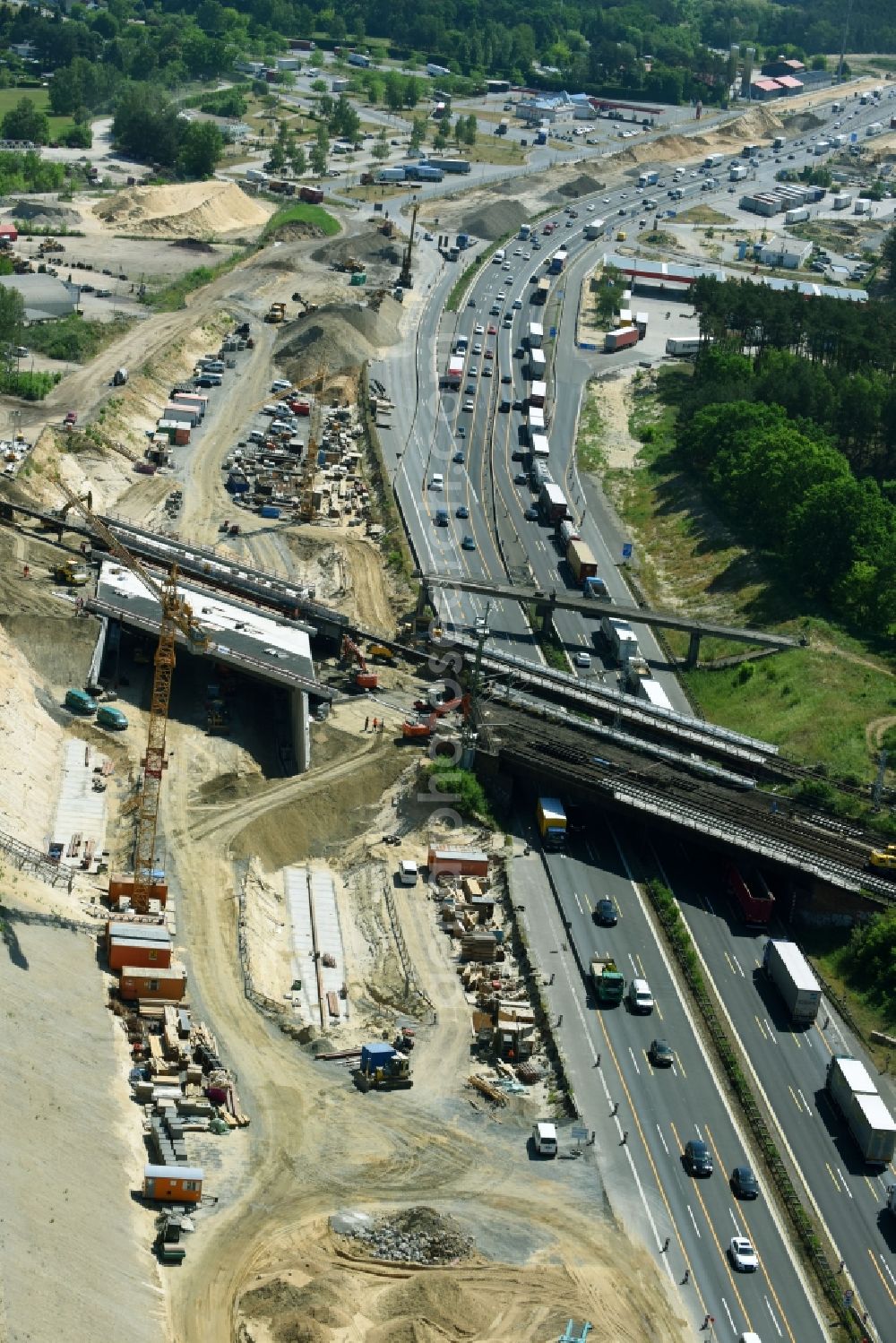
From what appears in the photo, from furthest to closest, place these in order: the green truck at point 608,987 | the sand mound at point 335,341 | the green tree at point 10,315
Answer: the sand mound at point 335,341
the green tree at point 10,315
the green truck at point 608,987

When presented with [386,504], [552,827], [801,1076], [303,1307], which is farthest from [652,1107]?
[386,504]

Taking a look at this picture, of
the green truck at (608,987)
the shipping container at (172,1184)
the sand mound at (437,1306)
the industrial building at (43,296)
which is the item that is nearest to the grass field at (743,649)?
the green truck at (608,987)

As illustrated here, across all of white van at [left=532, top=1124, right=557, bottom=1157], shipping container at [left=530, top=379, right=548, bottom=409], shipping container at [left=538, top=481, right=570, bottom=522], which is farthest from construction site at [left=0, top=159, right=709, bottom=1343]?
shipping container at [left=530, top=379, right=548, bottom=409]

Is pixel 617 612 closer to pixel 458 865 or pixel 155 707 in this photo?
pixel 458 865

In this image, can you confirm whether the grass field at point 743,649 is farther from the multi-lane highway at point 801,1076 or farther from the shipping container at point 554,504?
the multi-lane highway at point 801,1076

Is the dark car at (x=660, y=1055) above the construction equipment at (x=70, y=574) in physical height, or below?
above

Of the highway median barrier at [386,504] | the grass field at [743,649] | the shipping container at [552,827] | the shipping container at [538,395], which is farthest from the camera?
the shipping container at [538,395]

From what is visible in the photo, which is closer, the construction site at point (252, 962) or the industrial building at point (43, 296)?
the construction site at point (252, 962)
